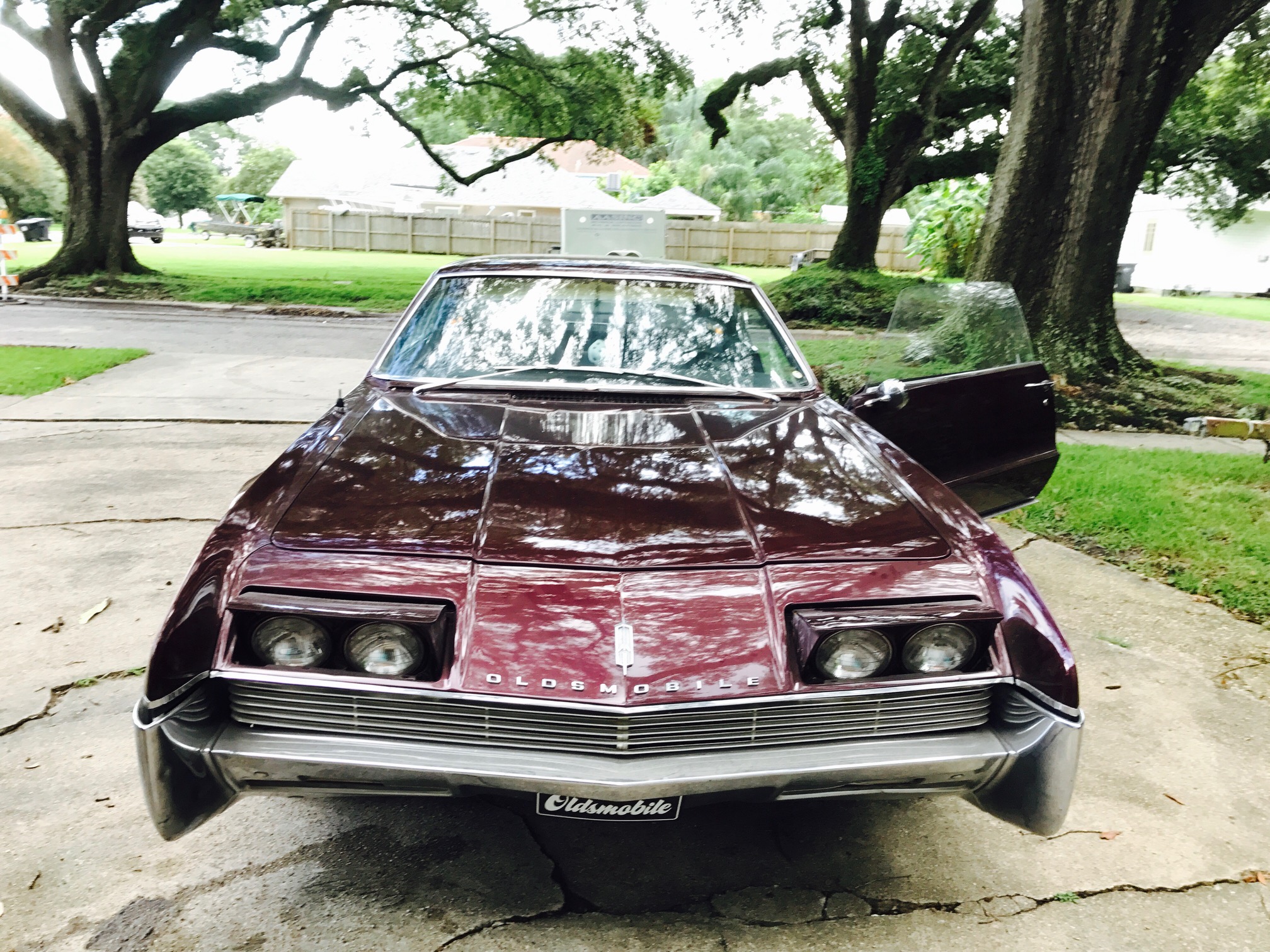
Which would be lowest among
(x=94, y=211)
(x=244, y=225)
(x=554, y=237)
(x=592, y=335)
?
(x=592, y=335)

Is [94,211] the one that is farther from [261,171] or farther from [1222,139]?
[261,171]

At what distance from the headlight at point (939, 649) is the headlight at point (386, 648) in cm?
114

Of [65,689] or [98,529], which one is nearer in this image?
[65,689]

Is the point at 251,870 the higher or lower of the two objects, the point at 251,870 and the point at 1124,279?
the lower

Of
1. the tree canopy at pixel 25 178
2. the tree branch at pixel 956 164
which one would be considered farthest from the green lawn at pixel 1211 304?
the tree canopy at pixel 25 178

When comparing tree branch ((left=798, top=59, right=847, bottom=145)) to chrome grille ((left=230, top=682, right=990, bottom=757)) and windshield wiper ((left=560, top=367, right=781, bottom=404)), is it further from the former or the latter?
chrome grille ((left=230, top=682, right=990, bottom=757))

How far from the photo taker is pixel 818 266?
1966 centimetres

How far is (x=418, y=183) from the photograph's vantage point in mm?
49031

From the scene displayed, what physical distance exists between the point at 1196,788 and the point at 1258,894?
0.55m

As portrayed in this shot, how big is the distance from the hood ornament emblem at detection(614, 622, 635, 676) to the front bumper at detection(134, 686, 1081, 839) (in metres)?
0.21

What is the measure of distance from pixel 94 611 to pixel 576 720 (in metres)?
2.93

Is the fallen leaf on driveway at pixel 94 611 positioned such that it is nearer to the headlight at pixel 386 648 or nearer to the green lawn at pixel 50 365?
the headlight at pixel 386 648

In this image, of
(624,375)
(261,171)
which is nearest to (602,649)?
(624,375)

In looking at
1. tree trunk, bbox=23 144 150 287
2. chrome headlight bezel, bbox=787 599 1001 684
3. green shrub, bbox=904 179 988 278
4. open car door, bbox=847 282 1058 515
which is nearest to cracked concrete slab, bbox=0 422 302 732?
chrome headlight bezel, bbox=787 599 1001 684
